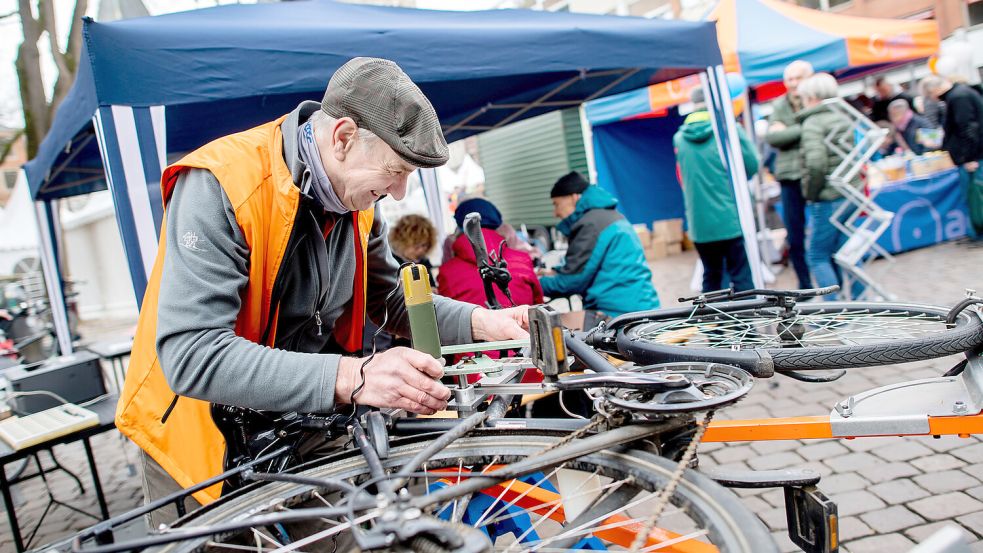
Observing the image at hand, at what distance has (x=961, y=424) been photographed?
168 centimetres

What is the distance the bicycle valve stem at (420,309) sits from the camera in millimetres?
Result: 1540

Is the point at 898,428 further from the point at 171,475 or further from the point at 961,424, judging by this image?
the point at 171,475

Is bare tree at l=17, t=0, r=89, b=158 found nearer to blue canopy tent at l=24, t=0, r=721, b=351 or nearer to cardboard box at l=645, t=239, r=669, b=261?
blue canopy tent at l=24, t=0, r=721, b=351

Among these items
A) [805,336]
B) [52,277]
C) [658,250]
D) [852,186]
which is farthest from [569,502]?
[658,250]

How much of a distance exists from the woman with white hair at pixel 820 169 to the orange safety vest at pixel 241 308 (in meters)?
5.24

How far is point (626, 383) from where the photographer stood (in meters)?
1.25

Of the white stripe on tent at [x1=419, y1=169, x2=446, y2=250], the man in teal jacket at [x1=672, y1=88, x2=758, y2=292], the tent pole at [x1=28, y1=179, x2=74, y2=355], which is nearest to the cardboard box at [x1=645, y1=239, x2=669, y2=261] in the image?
the white stripe on tent at [x1=419, y1=169, x2=446, y2=250]

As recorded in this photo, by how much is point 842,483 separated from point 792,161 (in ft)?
12.1

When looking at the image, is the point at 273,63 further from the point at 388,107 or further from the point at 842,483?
the point at 842,483

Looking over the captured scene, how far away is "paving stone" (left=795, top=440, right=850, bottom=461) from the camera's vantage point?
11.3 ft

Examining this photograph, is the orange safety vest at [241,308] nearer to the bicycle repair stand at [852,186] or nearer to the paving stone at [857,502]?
the paving stone at [857,502]

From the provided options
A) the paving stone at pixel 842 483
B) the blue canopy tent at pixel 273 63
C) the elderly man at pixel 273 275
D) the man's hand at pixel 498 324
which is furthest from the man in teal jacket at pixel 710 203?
the elderly man at pixel 273 275

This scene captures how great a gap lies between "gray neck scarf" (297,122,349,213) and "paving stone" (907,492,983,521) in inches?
106

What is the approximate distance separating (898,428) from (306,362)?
57.1 inches
